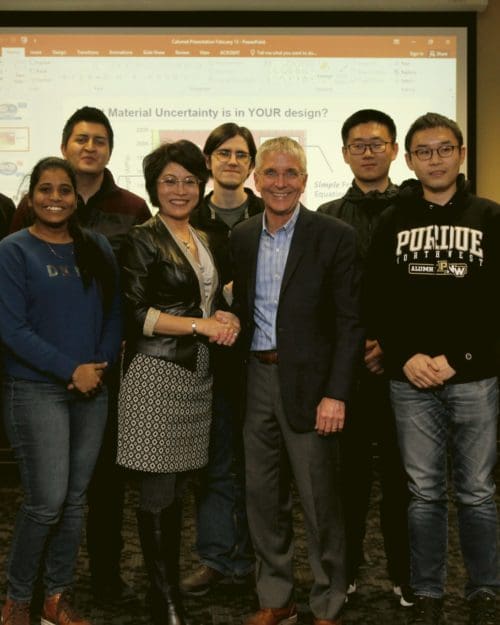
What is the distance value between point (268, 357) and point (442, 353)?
1.65 ft

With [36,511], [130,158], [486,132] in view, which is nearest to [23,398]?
[36,511]

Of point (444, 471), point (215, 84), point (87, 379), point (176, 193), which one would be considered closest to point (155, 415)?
point (87, 379)

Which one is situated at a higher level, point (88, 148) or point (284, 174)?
point (88, 148)

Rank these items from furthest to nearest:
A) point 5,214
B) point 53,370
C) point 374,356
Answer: point 5,214 < point 374,356 < point 53,370

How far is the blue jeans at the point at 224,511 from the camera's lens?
2.91 m

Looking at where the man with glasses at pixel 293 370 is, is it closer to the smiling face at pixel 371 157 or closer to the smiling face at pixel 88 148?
the smiling face at pixel 371 157

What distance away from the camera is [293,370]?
7.89 feet

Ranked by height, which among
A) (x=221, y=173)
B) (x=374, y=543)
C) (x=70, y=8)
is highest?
(x=70, y=8)

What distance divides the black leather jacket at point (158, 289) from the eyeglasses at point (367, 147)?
0.86 metres

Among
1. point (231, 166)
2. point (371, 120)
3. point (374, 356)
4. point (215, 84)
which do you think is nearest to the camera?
point (374, 356)

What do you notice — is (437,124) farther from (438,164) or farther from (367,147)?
(367,147)

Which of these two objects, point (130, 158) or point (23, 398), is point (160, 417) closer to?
point (23, 398)

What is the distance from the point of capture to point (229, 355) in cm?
276

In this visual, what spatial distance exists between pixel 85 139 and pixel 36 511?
4.21 ft
